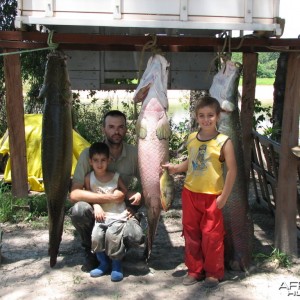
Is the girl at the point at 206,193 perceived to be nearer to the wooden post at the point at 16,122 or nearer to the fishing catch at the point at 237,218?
the fishing catch at the point at 237,218

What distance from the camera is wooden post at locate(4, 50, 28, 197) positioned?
17.1 feet

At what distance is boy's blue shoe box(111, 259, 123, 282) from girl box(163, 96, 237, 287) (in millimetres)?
534

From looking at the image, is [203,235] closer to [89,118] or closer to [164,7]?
[164,7]

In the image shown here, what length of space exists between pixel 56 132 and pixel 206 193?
4.22 feet

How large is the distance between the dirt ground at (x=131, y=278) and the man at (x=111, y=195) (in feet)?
0.96

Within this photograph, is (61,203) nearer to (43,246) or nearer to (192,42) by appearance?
(43,246)

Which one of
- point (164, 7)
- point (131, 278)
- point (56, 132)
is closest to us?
point (164, 7)

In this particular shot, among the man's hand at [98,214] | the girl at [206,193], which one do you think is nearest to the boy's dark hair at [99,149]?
the man's hand at [98,214]

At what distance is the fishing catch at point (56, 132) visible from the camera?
388 centimetres

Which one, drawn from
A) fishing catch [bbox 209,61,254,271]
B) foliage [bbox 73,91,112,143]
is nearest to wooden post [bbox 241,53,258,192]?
fishing catch [bbox 209,61,254,271]

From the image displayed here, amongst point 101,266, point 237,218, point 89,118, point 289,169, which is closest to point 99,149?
point 101,266

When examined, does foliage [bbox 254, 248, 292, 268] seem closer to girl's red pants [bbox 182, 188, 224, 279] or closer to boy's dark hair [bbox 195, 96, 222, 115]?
girl's red pants [bbox 182, 188, 224, 279]

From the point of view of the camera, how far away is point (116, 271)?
160 inches

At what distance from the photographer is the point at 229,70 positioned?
154 inches
